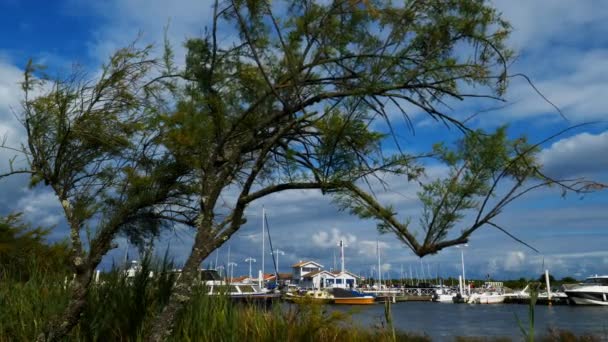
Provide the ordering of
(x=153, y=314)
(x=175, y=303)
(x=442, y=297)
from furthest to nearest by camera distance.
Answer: (x=442, y=297)
(x=153, y=314)
(x=175, y=303)

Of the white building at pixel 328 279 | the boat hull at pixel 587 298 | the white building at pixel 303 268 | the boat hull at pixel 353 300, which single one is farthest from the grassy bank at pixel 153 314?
the white building at pixel 303 268

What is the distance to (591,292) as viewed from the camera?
6869 cm

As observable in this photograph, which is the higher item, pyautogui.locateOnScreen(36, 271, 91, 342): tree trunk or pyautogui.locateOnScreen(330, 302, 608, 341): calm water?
pyautogui.locateOnScreen(36, 271, 91, 342): tree trunk

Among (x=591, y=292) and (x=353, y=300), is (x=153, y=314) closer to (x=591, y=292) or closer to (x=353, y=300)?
(x=353, y=300)

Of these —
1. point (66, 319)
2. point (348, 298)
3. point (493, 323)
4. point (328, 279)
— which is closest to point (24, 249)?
point (66, 319)

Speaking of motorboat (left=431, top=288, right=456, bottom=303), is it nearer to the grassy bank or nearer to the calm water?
the calm water

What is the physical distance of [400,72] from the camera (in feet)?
15.1

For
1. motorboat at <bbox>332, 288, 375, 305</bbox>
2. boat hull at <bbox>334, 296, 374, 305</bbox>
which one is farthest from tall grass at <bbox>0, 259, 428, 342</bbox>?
motorboat at <bbox>332, 288, 375, 305</bbox>

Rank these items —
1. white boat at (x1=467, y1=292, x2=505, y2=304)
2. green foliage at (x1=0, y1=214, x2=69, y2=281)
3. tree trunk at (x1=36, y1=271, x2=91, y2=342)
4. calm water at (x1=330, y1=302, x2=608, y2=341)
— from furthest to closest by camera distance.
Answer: white boat at (x1=467, y1=292, x2=505, y2=304)
calm water at (x1=330, y1=302, x2=608, y2=341)
green foliage at (x1=0, y1=214, x2=69, y2=281)
tree trunk at (x1=36, y1=271, x2=91, y2=342)

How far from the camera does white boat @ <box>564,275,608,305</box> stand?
67.6 meters

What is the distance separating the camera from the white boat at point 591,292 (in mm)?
67625

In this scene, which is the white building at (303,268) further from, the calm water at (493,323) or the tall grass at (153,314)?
the tall grass at (153,314)

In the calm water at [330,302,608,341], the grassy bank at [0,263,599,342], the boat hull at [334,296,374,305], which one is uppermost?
the grassy bank at [0,263,599,342]

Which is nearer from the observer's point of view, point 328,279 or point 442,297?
point 328,279
